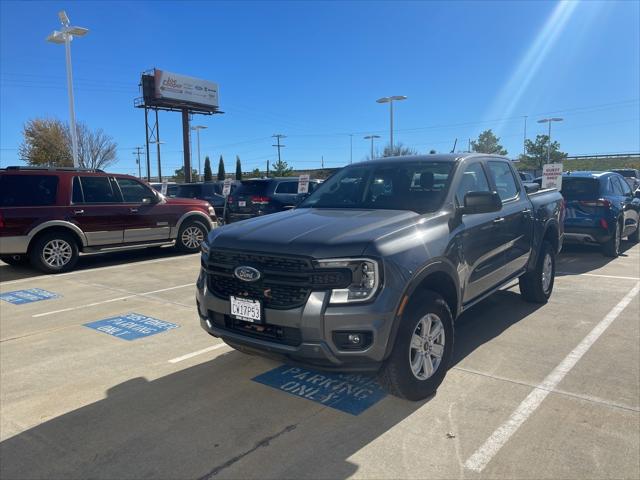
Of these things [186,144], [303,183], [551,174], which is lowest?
[303,183]

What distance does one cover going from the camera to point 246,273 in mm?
3225

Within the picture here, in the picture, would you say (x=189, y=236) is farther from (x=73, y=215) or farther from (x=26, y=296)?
(x=26, y=296)

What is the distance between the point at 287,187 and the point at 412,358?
11754 mm

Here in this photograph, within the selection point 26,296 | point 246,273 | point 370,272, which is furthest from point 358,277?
point 26,296

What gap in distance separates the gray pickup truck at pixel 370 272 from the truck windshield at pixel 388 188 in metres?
0.01

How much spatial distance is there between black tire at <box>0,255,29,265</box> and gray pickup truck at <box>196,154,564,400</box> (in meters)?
7.12

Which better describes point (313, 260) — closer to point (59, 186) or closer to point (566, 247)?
point (59, 186)

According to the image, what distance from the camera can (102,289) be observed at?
7.42 m

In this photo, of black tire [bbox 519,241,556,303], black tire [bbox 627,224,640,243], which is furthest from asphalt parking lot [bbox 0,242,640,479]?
black tire [bbox 627,224,640,243]


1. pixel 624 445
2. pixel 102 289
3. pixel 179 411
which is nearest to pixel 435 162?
pixel 624 445

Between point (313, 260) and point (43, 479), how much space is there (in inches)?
78.2

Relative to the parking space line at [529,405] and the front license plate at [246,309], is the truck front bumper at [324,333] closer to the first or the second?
the front license plate at [246,309]

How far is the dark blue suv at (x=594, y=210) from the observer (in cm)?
880

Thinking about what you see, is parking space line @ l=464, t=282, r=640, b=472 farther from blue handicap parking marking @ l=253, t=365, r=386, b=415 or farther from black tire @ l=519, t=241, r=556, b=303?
blue handicap parking marking @ l=253, t=365, r=386, b=415
